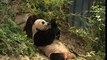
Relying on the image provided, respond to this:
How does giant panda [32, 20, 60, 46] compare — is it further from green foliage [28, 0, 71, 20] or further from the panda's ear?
green foliage [28, 0, 71, 20]

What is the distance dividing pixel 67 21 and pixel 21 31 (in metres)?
1.40

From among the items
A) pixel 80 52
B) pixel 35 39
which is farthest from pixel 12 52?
pixel 80 52

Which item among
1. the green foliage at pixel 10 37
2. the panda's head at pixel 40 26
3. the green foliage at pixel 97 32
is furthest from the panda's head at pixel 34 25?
the green foliage at pixel 97 32

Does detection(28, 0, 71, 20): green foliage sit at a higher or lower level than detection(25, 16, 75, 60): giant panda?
higher

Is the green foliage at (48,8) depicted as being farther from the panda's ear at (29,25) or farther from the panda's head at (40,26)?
the panda's head at (40,26)

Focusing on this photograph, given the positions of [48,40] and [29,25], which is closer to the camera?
[48,40]

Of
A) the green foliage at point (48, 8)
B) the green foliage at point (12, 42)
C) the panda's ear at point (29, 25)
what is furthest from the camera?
the green foliage at point (48, 8)

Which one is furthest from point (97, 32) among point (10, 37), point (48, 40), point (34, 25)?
point (10, 37)

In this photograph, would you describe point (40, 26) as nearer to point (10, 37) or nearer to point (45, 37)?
point (45, 37)

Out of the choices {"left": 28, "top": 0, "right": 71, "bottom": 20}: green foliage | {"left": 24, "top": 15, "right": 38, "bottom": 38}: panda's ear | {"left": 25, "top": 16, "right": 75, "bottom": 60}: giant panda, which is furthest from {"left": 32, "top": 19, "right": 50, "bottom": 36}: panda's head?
{"left": 28, "top": 0, "right": 71, "bottom": 20}: green foliage

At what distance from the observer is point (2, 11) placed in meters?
4.18

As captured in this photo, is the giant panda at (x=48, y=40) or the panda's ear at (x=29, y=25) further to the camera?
the panda's ear at (x=29, y=25)

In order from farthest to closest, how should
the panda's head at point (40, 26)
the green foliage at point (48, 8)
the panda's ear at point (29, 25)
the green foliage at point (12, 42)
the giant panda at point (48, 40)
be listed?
the green foliage at point (48, 8)
the panda's ear at point (29, 25)
the panda's head at point (40, 26)
the giant panda at point (48, 40)
the green foliage at point (12, 42)

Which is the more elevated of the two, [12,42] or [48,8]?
[48,8]
